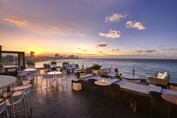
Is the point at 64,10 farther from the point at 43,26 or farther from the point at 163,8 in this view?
the point at 163,8

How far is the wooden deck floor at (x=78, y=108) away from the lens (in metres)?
2.95

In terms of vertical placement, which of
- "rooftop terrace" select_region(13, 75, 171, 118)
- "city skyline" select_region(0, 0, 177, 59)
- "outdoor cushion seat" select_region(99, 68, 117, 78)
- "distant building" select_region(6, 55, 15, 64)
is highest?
"city skyline" select_region(0, 0, 177, 59)

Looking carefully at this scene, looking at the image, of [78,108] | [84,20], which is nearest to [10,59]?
[84,20]

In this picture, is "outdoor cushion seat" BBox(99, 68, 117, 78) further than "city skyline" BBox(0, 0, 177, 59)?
Yes

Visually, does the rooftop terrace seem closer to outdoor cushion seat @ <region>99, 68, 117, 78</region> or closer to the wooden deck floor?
the wooden deck floor

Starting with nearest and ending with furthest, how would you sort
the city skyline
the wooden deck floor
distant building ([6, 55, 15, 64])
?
1. the wooden deck floor
2. the city skyline
3. distant building ([6, 55, 15, 64])

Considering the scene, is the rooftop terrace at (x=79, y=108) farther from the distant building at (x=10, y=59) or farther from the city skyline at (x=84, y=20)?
the distant building at (x=10, y=59)

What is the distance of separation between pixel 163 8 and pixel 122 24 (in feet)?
9.25

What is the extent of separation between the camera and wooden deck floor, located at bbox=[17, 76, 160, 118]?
9.66 ft

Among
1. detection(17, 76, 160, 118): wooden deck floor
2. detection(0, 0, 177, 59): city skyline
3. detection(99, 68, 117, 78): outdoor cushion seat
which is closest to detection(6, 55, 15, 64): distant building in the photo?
detection(0, 0, 177, 59): city skyline

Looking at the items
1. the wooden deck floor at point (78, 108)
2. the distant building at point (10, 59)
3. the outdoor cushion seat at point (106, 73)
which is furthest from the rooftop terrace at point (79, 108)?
the distant building at point (10, 59)

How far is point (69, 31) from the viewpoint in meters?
8.51

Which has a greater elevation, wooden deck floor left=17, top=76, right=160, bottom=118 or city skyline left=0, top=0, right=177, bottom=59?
city skyline left=0, top=0, right=177, bottom=59

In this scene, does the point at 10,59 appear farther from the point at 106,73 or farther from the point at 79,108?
the point at 79,108
